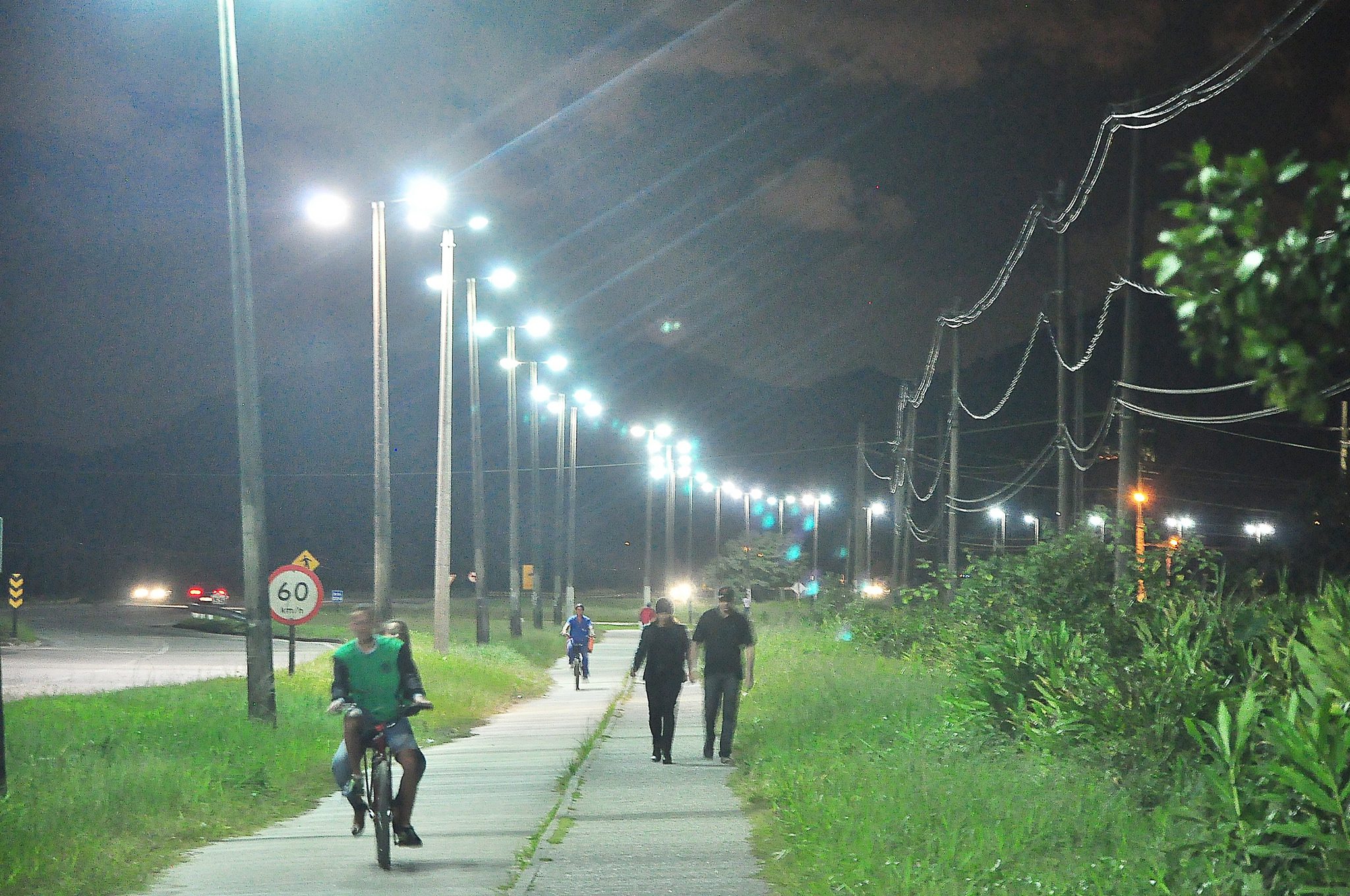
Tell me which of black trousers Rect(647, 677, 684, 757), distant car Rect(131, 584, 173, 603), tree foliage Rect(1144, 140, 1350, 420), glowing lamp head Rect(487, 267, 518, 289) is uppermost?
glowing lamp head Rect(487, 267, 518, 289)

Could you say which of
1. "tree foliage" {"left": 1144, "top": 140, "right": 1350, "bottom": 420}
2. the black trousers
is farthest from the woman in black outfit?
"tree foliage" {"left": 1144, "top": 140, "right": 1350, "bottom": 420}

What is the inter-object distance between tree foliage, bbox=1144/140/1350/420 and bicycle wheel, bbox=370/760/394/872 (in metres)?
7.50

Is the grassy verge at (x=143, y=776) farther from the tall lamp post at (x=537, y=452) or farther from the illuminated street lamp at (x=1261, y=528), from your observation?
the illuminated street lamp at (x=1261, y=528)

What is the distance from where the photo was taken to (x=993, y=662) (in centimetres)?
1553

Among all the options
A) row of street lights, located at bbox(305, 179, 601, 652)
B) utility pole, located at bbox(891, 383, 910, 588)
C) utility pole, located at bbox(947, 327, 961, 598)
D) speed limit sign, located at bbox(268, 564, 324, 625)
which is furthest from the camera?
utility pole, located at bbox(891, 383, 910, 588)

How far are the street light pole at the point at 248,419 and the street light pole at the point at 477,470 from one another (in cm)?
1949

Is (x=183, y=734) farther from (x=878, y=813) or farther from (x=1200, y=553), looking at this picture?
(x=1200, y=553)

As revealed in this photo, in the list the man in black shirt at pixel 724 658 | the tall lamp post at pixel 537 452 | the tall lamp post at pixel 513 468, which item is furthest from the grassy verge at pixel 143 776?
the tall lamp post at pixel 537 452

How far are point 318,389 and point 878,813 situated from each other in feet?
572

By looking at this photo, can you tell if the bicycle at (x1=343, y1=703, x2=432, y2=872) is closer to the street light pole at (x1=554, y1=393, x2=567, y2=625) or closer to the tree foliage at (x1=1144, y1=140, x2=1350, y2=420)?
the tree foliage at (x1=1144, y1=140, x2=1350, y2=420)

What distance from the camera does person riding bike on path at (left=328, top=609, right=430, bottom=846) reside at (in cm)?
1089

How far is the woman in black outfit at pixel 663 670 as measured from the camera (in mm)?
17484

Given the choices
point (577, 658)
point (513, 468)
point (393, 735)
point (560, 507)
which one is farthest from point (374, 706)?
point (560, 507)

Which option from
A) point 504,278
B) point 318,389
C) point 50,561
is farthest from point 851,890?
point 318,389
